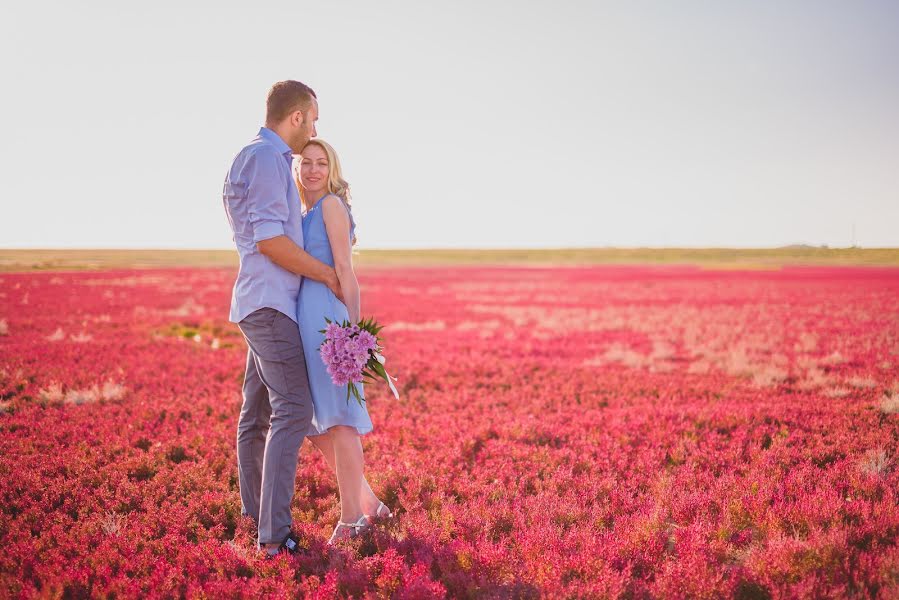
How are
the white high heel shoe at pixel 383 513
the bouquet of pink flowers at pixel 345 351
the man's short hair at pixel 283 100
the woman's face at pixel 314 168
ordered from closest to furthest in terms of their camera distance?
the bouquet of pink flowers at pixel 345 351, the man's short hair at pixel 283 100, the woman's face at pixel 314 168, the white high heel shoe at pixel 383 513

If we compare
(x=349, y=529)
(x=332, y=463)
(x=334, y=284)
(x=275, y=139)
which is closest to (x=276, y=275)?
(x=334, y=284)

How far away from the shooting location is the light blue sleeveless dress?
3.74m

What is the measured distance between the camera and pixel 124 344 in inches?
530

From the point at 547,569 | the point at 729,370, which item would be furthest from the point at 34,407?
the point at 729,370

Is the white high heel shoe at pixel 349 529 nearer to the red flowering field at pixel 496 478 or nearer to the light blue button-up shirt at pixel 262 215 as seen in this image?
the red flowering field at pixel 496 478

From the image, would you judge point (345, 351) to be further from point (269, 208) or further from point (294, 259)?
point (269, 208)

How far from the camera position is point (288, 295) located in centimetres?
364

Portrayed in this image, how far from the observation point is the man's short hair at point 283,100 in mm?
3680

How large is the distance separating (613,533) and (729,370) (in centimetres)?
875

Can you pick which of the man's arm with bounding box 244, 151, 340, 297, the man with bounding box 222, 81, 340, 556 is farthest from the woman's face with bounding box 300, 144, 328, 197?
the man's arm with bounding box 244, 151, 340, 297

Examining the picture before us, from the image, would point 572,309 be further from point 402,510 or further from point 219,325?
point 402,510

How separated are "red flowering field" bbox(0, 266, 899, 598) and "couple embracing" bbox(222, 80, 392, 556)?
615 mm

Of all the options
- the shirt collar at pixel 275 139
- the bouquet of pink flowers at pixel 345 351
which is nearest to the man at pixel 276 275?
the shirt collar at pixel 275 139

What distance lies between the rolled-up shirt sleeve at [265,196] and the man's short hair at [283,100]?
1.38 ft
